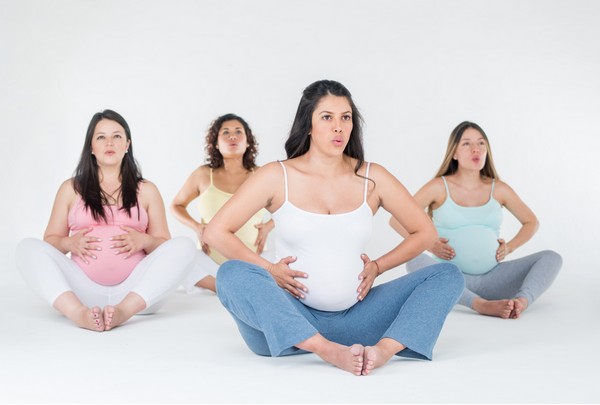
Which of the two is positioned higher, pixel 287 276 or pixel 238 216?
pixel 238 216

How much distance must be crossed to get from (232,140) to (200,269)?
3.09 feet

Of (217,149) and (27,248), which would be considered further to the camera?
(217,149)

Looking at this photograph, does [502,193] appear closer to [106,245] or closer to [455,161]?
[455,161]

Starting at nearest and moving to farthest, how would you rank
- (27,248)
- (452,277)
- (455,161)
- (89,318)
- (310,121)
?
(452,277), (310,121), (89,318), (27,248), (455,161)

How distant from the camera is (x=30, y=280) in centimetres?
418

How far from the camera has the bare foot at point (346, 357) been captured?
117 inches

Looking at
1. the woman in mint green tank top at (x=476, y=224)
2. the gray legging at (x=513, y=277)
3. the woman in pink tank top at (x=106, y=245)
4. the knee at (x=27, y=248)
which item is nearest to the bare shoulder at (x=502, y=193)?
the woman in mint green tank top at (x=476, y=224)

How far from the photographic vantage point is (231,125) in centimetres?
574

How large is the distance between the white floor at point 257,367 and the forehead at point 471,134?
4.02 feet

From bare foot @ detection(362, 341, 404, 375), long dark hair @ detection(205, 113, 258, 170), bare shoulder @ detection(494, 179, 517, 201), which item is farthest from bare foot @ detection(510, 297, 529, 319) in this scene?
long dark hair @ detection(205, 113, 258, 170)

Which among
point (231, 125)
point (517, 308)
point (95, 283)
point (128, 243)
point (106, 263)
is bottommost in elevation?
point (517, 308)

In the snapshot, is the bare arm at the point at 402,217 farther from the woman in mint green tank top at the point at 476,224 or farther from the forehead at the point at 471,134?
the forehead at the point at 471,134

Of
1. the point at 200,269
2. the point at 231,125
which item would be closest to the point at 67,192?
the point at 200,269

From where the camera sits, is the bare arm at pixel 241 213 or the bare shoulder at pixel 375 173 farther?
the bare shoulder at pixel 375 173
